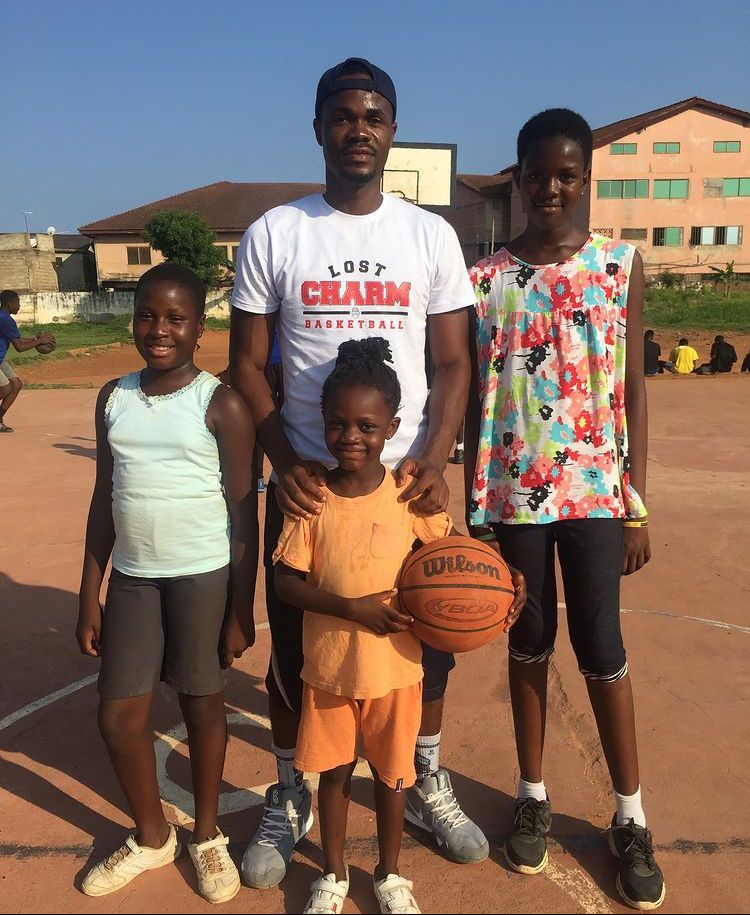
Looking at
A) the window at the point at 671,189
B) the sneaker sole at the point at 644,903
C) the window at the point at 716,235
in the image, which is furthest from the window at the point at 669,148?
the sneaker sole at the point at 644,903

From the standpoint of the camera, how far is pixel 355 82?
93.5 inches

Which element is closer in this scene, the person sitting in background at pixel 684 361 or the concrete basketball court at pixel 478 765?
the concrete basketball court at pixel 478 765

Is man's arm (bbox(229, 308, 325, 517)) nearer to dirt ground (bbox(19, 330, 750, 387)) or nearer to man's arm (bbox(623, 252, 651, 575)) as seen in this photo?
man's arm (bbox(623, 252, 651, 575))

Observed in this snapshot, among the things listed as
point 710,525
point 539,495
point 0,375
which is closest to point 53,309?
point 0,375

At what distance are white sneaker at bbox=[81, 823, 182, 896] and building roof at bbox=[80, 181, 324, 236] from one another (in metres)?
42.4

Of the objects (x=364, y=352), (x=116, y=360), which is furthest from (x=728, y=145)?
(x=364, y=352)

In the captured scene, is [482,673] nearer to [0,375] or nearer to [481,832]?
[481,832]

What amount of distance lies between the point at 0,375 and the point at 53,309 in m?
28.1

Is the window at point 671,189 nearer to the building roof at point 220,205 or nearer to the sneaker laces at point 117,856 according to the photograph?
the building roof at point 220,205

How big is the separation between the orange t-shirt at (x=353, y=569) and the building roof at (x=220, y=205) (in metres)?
42.4

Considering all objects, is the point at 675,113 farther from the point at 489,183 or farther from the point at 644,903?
the point at 644,903

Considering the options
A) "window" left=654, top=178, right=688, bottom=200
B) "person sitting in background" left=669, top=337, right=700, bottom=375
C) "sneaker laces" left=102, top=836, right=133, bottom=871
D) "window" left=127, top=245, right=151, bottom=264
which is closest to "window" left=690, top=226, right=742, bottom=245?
"window" left=654, top=178, right=688, bottom=200

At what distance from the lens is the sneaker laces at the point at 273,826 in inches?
104

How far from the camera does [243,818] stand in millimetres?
2898
